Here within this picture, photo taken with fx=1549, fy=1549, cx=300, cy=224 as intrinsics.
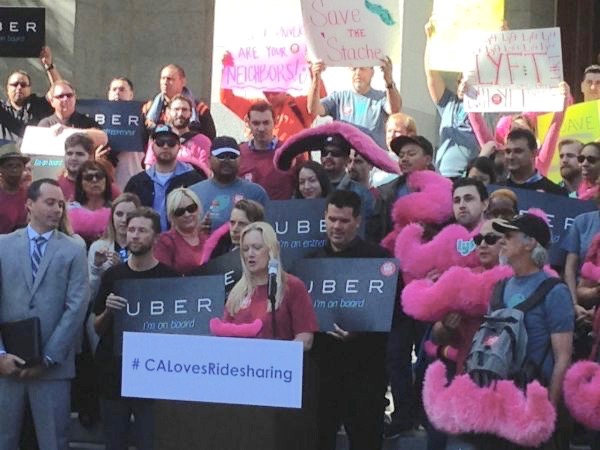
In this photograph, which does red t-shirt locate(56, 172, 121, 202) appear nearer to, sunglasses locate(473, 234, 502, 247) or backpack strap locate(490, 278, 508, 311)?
sunglasses locate(473, 234, 502, 247)

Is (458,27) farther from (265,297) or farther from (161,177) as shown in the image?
(265,297)

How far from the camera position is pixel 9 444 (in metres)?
9.46

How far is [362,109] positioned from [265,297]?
3.75 m

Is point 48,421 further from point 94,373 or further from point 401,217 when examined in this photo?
point 401,217

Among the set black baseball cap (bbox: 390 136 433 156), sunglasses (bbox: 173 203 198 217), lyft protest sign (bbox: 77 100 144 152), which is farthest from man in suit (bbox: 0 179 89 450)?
lyft protest sign (bbox: 77 100 144 152)

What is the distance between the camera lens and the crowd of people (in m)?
8.21

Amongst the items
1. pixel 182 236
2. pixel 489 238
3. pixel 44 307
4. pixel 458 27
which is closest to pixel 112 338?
pixel 44 307

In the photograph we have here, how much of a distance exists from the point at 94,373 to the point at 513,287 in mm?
3444

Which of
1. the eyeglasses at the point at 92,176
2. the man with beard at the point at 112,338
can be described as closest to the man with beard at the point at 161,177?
the eyeglasses at the point at 92,176

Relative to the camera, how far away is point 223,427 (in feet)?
26.1

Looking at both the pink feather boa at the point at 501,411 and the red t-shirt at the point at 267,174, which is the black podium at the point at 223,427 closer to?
the pink feather boa at the point at 501,411

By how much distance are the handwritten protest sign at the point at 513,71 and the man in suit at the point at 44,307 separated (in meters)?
3.78

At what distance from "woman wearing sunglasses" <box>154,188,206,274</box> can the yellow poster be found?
3.35 metres

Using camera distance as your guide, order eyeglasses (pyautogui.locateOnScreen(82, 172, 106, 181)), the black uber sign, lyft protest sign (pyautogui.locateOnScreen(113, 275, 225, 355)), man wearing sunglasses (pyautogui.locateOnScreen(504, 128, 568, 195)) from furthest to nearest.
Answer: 1. the black uber sign
2. eyeglasses (pyautogui.locateOnScreen(82, 172, 106, 181))
3. man wearing sunglasses (pyautogui.locateOnScreen(504, 128, 568, 195))
4. lyft protest sign (pyautogui.locateOnScreen(113, 275, 225, 355))
